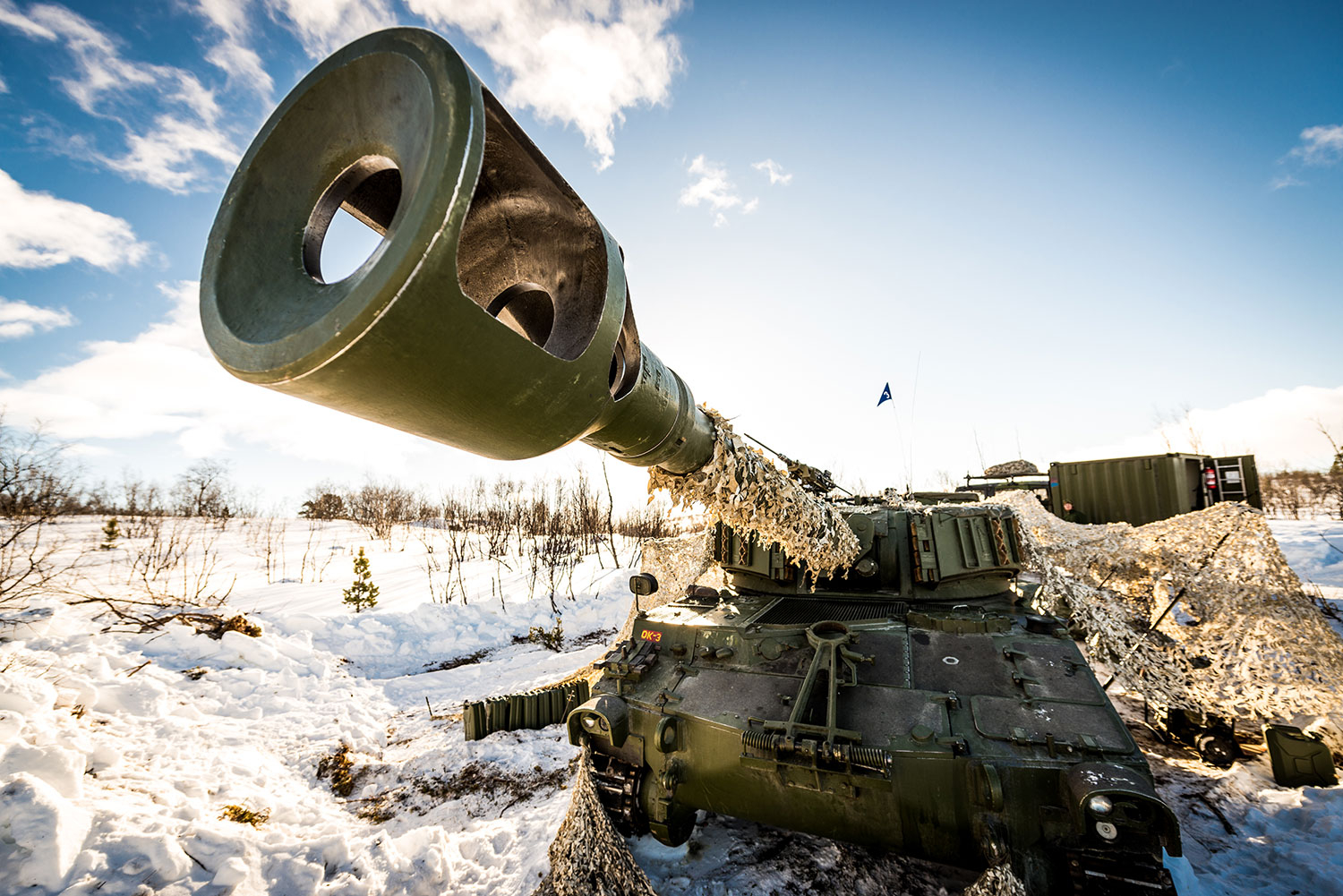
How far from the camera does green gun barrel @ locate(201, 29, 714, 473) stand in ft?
3.49

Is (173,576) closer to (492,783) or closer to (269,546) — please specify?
(269,546)

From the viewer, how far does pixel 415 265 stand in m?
1.04

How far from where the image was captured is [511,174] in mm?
1503

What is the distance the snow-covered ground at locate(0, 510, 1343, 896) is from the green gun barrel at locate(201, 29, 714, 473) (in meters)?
4.08

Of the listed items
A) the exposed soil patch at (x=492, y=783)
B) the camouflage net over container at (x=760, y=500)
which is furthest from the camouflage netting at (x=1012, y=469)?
the exposed soil patch at (x=492, y=783)

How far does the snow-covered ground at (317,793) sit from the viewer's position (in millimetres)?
3756

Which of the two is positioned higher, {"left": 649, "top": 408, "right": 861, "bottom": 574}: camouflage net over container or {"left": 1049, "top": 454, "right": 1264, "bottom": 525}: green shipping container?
{"left": 1049, "top": 454, "right": 1264, "bottom": 525}: green shipping container

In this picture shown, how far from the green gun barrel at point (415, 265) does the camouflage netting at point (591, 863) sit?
3.25 m

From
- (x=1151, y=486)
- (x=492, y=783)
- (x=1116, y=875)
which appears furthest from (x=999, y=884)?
(x=1151, y=486)

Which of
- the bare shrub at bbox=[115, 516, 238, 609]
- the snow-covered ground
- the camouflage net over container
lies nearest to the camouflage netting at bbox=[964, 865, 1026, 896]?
the snow-covered ground

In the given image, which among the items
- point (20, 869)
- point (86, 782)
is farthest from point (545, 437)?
point (86, 782)

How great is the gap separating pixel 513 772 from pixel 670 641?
2.57 metres

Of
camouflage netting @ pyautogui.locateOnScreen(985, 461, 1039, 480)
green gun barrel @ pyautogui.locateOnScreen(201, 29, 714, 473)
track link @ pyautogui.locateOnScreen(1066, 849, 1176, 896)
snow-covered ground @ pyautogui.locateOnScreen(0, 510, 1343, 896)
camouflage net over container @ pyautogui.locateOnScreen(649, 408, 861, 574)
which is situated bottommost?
snow-covered ground @ pyautogui.locateOnScreen(0, 510, 1343, 896)

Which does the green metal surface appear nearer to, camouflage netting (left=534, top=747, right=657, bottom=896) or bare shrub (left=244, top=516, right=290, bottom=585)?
camouflage netting (left=534, top=747, right=657, bottom=896)
